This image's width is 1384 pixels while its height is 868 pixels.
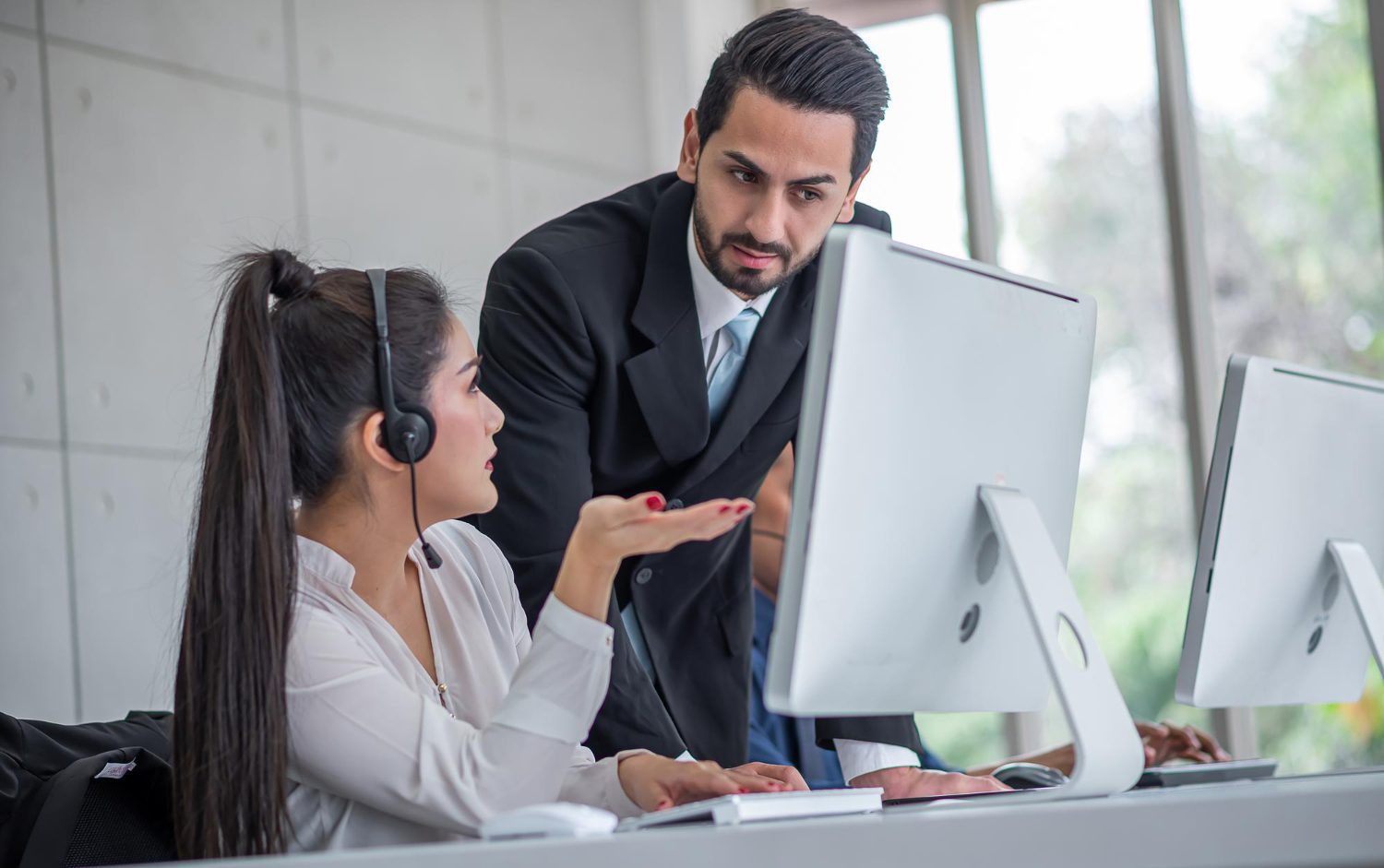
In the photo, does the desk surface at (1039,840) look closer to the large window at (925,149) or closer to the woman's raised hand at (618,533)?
the woman's raised hand at (618,533)

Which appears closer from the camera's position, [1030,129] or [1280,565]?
[1280,565]

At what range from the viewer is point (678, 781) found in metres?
1.25

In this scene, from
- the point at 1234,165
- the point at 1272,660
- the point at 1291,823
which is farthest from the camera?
the point at 1234,165

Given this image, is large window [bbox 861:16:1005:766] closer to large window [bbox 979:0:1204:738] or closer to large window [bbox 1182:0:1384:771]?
large window [bbox 979:0:1204:738]

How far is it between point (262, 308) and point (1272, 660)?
3.40ft

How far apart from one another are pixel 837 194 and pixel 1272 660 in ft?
2.60

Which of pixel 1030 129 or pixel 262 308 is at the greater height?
pixel 1030 129

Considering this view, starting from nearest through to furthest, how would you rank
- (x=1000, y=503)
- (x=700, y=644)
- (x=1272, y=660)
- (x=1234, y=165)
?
(x=1000, y=503), (x=1272, y=660), (x=700, y=644), (x=1234, y=165)

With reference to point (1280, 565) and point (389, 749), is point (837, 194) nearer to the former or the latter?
point (1280, 565)

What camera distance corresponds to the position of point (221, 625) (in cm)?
122

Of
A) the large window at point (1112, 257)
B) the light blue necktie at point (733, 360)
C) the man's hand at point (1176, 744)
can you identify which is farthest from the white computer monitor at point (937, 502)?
the large window at point (1112, 257)

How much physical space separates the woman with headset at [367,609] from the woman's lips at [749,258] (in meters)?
0.49

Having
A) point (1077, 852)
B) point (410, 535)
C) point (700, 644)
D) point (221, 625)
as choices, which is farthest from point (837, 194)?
point (1077, 852)

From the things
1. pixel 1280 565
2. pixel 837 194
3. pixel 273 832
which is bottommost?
pixel 273 832
